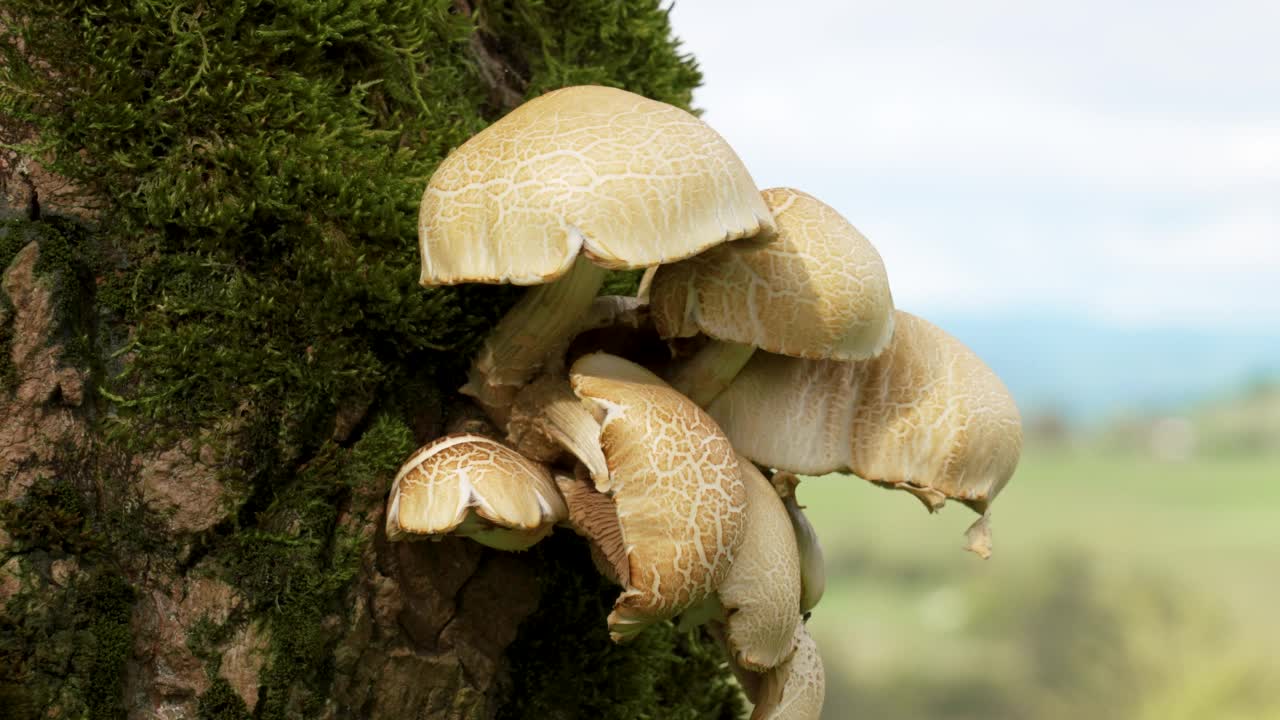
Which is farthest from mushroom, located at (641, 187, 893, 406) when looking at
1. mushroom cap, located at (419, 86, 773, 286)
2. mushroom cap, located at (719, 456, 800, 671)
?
mushroom cap, located at (719, 456, 800, 671)

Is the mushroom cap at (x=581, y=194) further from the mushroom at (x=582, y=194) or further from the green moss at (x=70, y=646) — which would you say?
the green moss at (x=70, y=646)

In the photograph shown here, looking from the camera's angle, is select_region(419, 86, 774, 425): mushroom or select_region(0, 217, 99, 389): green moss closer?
select_region(419, 86, 774, 425): mushroom

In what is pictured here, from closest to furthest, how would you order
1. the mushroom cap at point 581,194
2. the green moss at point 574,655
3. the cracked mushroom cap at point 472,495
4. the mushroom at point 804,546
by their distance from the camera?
the mushroom cap at point 581,194 < the cracked mushroom cap at point 472,495 < the mushroom at point 804,546 < the green moss at point 574,655

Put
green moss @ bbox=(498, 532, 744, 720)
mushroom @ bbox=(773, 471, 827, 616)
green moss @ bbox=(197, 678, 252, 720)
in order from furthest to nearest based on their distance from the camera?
1. green moss @ bbox=(498, 532, 744, 720)
2. mushroom @ bbox=(773, 471, 827, 616)
3. green moss @ bbox=(197, 678, 252, 720)

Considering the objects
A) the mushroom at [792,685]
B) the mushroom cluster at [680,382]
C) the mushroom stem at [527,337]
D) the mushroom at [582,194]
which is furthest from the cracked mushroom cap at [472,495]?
the mushroom at [792,685]

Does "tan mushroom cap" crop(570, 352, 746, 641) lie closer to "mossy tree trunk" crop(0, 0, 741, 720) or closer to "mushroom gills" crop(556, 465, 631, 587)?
"mushroom gills" crop(556, 465, 631, 587)

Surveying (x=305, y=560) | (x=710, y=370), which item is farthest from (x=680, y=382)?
(x=305, y=560)

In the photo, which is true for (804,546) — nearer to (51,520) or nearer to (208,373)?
(208,373)

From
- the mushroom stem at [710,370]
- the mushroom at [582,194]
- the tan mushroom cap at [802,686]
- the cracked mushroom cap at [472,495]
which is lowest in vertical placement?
the tan mushroom cap at [802,686]
